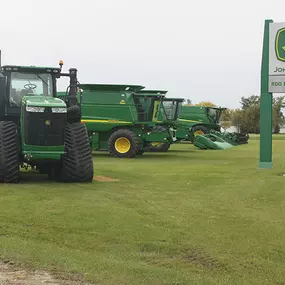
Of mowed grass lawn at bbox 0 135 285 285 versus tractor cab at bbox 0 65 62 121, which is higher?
tractor cab at bbox 0 65 62 121

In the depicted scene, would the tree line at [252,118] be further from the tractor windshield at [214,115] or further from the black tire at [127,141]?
the black tire at [127,141]

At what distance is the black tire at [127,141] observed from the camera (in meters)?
22.2

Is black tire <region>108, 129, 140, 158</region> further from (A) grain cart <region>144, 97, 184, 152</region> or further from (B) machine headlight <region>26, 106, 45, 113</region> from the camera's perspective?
(B) machine headlight <region>26, 106, 45, 113</region>

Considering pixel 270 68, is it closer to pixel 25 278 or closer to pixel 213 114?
pixel 25 278

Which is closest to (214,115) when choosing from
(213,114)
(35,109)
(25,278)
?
(213,114)

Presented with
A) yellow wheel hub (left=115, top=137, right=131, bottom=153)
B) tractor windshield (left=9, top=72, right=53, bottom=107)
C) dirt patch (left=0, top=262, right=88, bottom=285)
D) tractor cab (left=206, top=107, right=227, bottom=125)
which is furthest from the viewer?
tractor cab (left=206, top=107, right=227, bottom=125)

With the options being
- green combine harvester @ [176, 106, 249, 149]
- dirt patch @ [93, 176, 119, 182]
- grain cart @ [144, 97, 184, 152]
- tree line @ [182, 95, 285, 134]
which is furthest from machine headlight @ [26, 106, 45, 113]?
tree line @ [182, 95, 285, 134]

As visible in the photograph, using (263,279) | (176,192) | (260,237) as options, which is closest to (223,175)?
(176,192)

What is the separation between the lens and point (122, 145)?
22594 millimetres

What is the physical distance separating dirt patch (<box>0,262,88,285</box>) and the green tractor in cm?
568

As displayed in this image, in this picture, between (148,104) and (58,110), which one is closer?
(58,110)

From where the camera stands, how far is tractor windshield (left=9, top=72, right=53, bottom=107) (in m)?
12.2

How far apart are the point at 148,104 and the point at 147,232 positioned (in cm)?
1593

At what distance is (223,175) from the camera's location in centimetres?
1402
